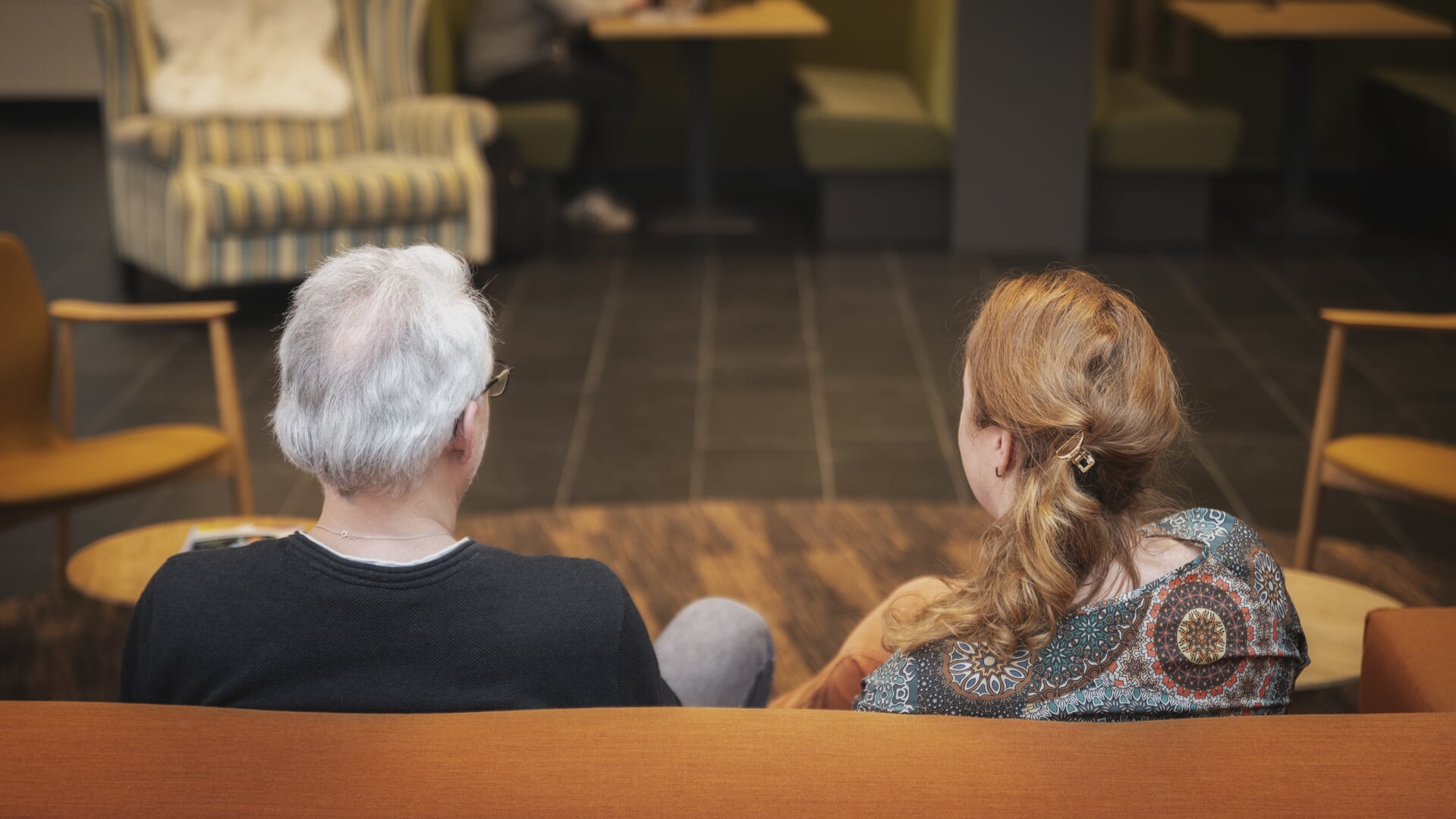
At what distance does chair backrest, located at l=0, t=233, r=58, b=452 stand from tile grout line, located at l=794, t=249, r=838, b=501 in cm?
179

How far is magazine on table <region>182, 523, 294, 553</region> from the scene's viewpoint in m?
2.30

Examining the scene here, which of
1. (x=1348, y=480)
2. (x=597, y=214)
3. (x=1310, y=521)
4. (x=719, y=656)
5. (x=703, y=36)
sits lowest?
(x=597, y=214)

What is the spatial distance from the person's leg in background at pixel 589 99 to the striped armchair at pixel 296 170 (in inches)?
22.9

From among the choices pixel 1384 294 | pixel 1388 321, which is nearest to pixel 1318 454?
pixel 1388 321

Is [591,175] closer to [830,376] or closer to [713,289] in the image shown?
[713,289]

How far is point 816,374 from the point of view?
4723mm

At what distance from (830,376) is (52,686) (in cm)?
268

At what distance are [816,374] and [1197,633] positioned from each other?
338cm

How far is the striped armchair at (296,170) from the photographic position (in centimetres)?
514

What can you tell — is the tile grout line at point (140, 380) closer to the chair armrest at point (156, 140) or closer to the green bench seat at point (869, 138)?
the chair armrest at point (156, 140)

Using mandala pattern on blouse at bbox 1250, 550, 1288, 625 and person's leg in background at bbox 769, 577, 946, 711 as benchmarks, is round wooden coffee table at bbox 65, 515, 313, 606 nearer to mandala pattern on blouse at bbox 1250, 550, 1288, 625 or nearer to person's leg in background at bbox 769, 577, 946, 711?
person's leg in background at bbox 769, 577, 946, 711

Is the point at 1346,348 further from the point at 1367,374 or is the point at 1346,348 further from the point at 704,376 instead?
the point at 704,376

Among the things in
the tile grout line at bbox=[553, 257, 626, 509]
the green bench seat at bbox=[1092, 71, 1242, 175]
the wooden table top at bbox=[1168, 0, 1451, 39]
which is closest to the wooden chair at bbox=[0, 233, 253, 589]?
the tile grout line at bbox=[553, 257, 626, 509]

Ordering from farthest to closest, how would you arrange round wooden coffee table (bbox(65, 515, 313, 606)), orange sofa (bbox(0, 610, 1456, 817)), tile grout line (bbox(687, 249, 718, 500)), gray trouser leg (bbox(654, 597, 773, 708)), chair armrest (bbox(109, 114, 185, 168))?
chair armrest (bbox(109, 114, 185, 168)) → tile grout line (bbox(687, 249, 718, 500)) → round wooden coffee table (bbox(65, 515, 313, 606)) → gray trouser leg (bbox(654, 597, 773, 708)) → orange sofa (bbox(0, 610, 1456, 817))
